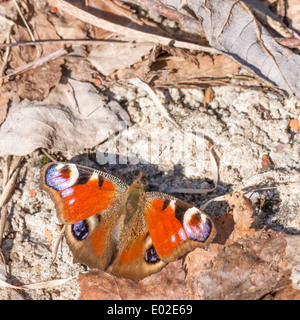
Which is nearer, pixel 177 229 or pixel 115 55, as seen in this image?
pixel 177 229

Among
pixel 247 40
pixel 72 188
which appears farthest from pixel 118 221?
pixel 247 40

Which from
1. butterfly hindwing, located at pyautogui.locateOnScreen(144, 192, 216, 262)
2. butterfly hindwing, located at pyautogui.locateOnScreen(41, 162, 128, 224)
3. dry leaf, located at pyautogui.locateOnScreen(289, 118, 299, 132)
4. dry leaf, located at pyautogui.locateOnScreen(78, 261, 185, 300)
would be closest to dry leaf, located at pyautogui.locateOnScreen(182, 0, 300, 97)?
dry leaf, located at pyautogui.locateOnScreen(289, 118, 299, 132)

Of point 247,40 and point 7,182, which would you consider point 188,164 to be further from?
point 7,182

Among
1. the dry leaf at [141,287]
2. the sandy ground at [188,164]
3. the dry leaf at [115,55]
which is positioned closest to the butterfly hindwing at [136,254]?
the dry leaf at [141,287]

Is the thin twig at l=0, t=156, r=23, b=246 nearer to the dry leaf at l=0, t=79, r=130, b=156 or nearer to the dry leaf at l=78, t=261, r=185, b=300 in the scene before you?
the dry leaf at l=0, t=79, r=130, b=156

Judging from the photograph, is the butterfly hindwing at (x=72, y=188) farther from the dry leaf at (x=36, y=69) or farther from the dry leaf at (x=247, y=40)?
the dry leaf at (x=247, y=40)

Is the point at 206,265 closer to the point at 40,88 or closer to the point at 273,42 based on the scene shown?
the point at 273,42
